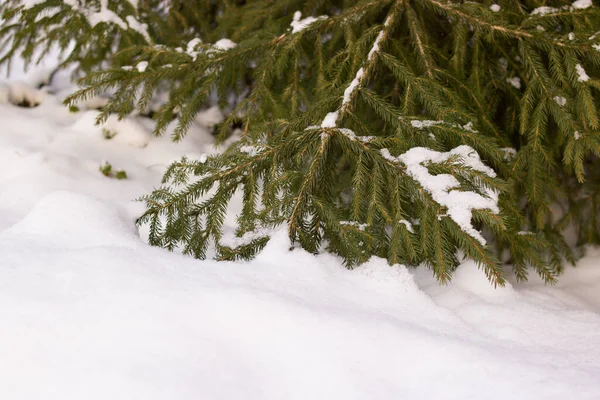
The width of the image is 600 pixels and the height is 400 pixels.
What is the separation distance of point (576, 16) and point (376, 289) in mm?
1621

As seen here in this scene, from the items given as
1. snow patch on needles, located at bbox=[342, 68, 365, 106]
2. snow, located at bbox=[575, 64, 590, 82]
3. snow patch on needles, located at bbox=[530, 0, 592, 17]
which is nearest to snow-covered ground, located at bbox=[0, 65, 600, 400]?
snow patch on needles, located at bbox=[342, 68, 365, 106]

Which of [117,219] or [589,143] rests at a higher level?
[589,143]

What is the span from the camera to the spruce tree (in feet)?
5.70

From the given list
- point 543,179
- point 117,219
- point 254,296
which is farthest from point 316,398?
point 543,179

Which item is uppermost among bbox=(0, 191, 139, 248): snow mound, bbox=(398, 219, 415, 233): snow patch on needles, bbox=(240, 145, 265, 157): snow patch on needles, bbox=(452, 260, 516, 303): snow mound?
bbox=(240, 145, 265, 157): snow patch on needles

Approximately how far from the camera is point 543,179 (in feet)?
7.69

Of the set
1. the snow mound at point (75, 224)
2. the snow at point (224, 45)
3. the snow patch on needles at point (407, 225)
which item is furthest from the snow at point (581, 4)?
the snow mound at point (75, 224)

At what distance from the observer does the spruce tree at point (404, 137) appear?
5.70 ft

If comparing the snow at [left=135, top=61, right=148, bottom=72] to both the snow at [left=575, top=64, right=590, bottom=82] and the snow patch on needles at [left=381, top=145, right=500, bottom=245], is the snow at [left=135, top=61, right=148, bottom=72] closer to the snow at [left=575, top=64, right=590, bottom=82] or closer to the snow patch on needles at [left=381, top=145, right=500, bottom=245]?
the snow patch on needles at [left=381, top=145, right=500, bottom=245]

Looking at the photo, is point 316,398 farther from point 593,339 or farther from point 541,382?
point 593,339

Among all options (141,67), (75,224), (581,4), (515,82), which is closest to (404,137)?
(515,82)

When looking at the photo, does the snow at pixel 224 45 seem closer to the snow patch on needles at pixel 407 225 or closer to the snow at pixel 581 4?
the snow patch on needles at pixel 407 225

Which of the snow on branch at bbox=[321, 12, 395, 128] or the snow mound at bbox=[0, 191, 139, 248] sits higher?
the snow on branch at bbox=[321, 12, 395, 128]

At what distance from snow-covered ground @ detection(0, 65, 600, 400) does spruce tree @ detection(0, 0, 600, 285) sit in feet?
0.50
